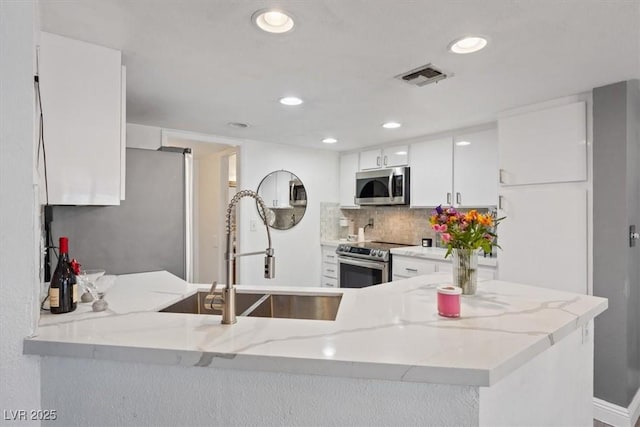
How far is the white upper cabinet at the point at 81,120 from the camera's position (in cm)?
150

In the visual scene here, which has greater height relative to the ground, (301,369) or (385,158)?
(385,158)

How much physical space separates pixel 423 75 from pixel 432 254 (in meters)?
1.80

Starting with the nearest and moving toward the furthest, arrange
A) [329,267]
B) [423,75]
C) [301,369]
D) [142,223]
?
[301,369]
[423,75]
[142,223]
[329,267]

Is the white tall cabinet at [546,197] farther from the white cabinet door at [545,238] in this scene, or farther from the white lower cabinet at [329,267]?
the white lower cabinet at [329,267]

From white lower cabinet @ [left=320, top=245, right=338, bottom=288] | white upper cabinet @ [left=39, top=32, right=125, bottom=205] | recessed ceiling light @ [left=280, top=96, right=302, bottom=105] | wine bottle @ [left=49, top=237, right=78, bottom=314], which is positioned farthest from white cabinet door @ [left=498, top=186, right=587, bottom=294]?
wine bottle @ [left=49, top=237, right=78, bottom=314]

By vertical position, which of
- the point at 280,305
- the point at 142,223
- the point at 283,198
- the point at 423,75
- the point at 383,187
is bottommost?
the point at 280,305

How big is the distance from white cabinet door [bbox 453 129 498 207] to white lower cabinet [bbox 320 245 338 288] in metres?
1.61

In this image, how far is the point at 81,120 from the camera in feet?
5.12

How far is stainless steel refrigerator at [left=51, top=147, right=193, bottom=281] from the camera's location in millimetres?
2111

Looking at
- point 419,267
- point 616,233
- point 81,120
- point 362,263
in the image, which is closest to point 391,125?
point 419,267

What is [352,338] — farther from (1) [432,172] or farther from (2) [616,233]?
(1) [432,172]

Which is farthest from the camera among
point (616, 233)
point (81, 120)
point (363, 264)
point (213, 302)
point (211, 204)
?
point (211, 204)

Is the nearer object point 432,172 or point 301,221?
point 432,172

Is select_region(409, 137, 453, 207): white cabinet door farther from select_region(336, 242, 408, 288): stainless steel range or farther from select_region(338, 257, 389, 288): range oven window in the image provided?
select_region(338, 257, 389, 288): range oven window
